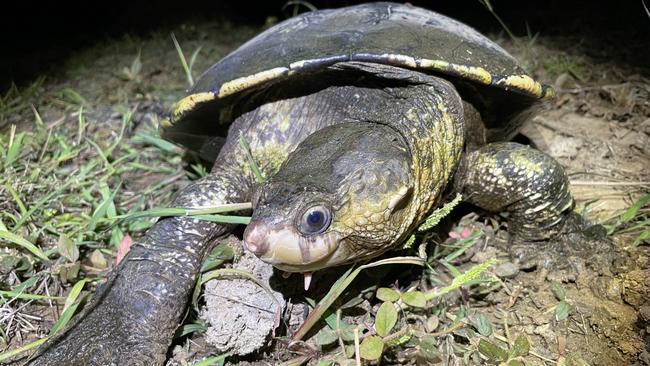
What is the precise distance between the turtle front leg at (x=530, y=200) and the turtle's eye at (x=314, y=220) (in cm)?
104

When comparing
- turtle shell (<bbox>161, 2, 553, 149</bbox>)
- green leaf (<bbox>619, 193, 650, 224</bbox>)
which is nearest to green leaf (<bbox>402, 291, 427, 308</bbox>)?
turtle shell (<bbox>161, 2, 553, 149</bbox>)

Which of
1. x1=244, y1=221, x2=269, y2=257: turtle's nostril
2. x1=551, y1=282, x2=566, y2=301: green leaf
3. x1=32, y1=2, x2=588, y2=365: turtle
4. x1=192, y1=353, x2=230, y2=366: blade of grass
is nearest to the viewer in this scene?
x1=244, y1=221, x2=269, y2=257: turtle's nostril

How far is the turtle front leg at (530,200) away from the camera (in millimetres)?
2518

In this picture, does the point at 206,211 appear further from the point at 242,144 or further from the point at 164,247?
the point at 242,144

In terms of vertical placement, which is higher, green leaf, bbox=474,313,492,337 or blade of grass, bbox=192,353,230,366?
blade of grass, bbox=192,353,230,366

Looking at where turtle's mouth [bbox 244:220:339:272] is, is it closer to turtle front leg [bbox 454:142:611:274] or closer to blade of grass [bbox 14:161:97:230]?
turtle front leg [bbox 454:142:611:274]

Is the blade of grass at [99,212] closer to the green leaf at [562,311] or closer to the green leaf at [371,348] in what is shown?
the green leaf at [371,348]

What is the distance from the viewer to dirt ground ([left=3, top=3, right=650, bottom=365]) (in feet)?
7.24

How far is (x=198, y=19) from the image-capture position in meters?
6.25

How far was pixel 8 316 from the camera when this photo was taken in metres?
2.26

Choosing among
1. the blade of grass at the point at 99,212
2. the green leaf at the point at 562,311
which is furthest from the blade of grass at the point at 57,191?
the green leaf at the point at 562,311

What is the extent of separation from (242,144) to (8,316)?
1332 mm

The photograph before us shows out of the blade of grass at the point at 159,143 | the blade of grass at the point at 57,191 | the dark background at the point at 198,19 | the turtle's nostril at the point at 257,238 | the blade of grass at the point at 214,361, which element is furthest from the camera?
the dark background at the point at 198,19

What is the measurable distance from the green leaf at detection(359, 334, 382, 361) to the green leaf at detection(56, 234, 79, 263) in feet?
5.04
